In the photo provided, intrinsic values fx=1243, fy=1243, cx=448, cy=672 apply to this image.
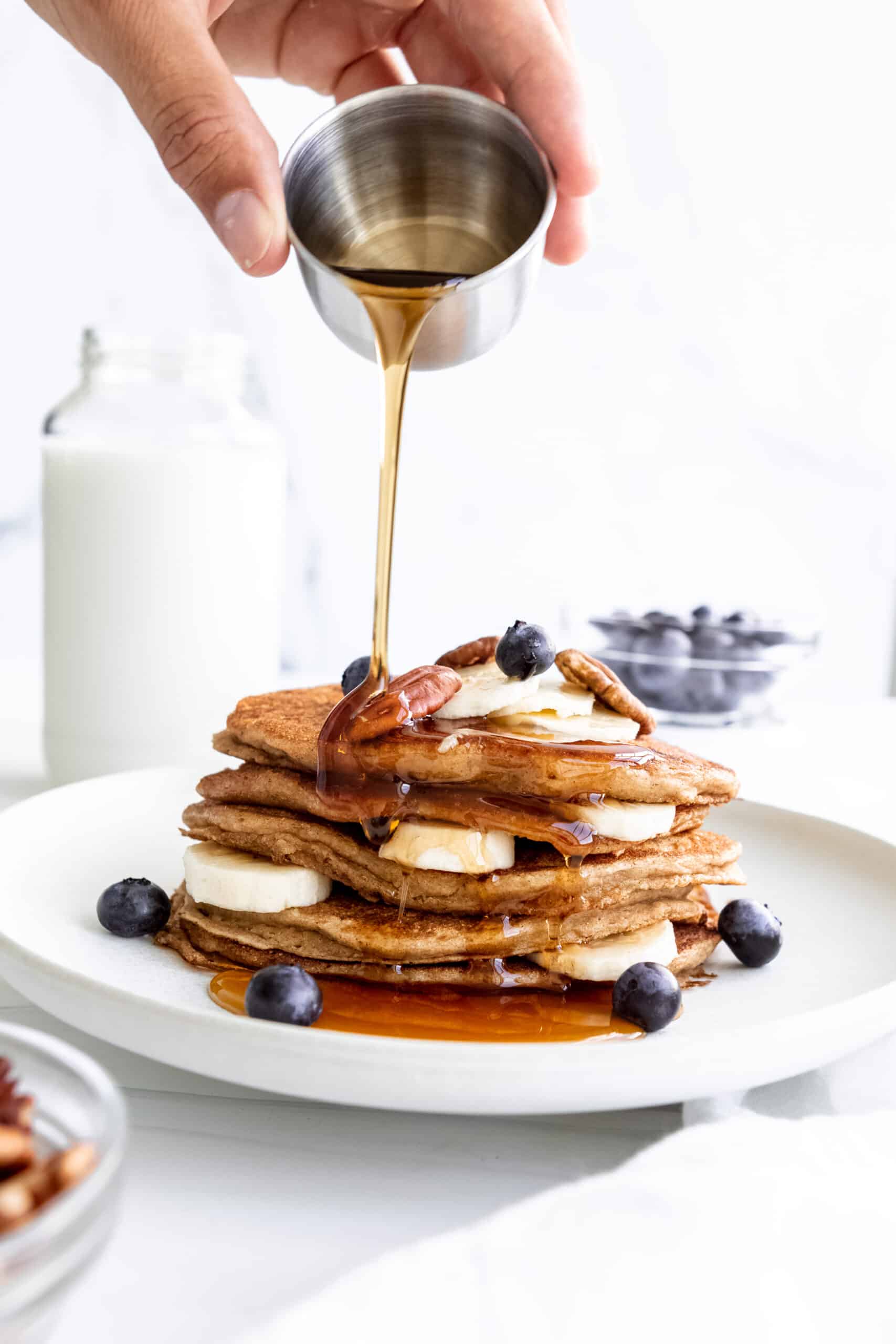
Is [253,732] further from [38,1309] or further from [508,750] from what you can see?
[38,1309]

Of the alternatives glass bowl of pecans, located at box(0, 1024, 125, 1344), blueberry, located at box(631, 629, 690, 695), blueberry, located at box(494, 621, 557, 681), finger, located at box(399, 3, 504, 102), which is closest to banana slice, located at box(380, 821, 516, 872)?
blueberry, located at box(494, 621, 557, 681)

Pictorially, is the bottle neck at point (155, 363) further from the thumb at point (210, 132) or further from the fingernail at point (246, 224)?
the fingernail at point (246, 224)

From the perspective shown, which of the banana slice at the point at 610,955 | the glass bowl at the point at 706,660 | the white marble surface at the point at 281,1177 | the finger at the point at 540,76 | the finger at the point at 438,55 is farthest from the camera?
the glass bowl at the point at 706,660

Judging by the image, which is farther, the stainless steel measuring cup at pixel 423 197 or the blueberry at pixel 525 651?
the stainless steel measuring cup at pixel 423 197

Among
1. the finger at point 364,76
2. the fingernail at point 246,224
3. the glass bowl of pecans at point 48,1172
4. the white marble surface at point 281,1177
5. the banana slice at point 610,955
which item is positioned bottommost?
the white marble surface at point 281,1177

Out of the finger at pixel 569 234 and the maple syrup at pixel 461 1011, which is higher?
the finger at pixel 569 234

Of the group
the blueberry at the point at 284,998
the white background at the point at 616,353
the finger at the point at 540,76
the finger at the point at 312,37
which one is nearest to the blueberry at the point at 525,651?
the blueberry at the point at 284,998
